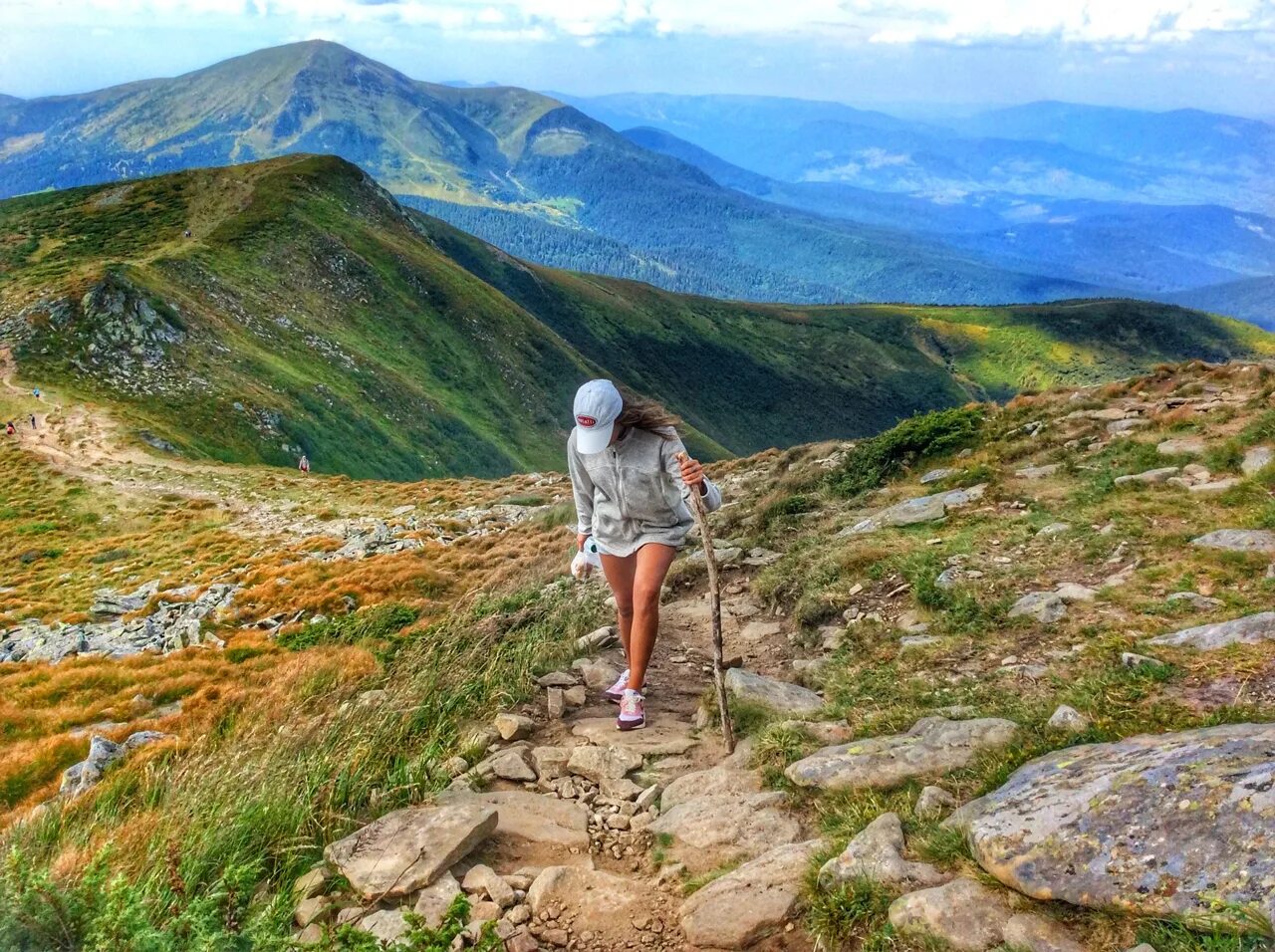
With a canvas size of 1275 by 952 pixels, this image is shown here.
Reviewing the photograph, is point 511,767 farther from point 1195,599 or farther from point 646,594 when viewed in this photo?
point 1195,599

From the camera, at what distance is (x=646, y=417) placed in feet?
21.0

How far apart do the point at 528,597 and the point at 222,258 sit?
62509 millimetres

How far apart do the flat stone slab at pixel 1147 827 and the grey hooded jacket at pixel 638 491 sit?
3.05 meters

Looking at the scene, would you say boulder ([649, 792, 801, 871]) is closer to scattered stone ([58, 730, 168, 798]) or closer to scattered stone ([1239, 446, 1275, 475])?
scattered stone ([58, 730, 168, 798])

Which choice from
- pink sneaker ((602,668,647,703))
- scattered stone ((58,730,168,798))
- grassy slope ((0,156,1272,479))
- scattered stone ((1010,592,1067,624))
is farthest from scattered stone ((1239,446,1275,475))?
grassy slope ((0,156,1272,479))

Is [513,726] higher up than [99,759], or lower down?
higher up

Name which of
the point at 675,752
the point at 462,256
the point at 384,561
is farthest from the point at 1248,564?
the point at 462,256

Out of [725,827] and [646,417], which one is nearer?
[725,827]

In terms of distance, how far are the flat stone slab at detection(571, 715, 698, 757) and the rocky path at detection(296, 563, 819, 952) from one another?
2 centimetres

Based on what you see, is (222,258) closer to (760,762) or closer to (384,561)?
(384,561)

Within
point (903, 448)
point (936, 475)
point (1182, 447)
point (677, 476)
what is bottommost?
point (936, 475)

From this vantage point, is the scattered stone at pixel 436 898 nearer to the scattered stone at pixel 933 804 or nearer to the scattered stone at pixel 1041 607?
the scattered stone at pixel 933 804

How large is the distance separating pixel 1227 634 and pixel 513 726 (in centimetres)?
551

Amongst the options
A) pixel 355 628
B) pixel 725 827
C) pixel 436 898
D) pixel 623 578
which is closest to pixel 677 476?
pixel 623 578
